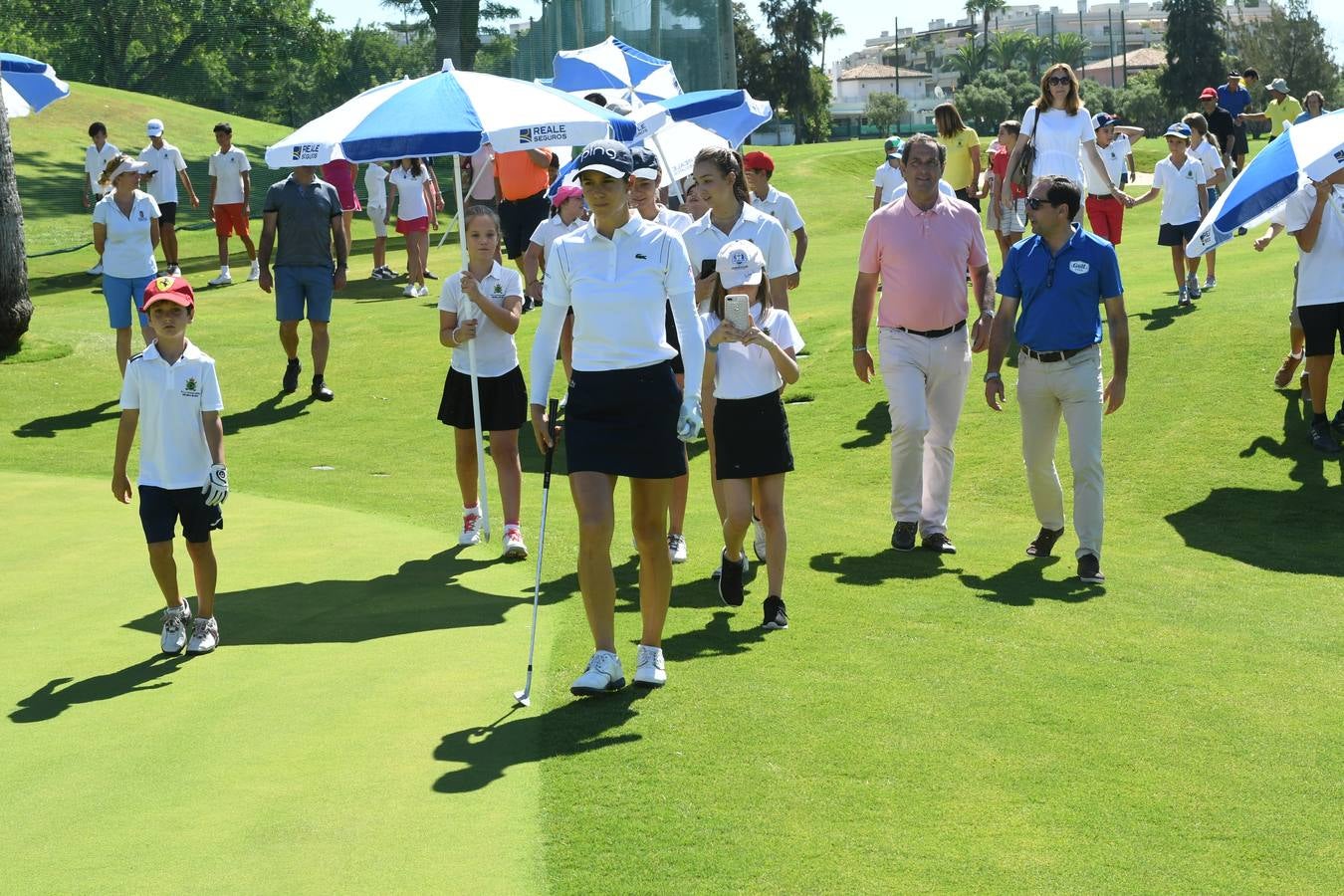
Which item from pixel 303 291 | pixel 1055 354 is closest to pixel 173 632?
pixel 1055 354

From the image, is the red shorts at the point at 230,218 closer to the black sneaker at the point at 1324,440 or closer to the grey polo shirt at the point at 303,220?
the grey polo shirt at the point at 303,220

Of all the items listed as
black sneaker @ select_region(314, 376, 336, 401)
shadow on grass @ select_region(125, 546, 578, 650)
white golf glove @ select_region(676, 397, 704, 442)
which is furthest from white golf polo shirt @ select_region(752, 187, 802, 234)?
black sneaker @ select_region(314, 376, 336, 401)

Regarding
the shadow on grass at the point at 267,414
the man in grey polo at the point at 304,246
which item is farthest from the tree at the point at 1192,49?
the shadow on grass at the point at 267,414

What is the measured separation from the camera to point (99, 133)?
21.4 meters

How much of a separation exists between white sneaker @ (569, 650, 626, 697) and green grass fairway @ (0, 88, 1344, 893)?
6 centimetres

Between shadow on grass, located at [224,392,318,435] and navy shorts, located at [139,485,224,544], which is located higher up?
navy shorts, located at [139,485,224,544]

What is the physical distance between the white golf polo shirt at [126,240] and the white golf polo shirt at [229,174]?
265 inches

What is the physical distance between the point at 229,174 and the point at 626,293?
54.5 feet

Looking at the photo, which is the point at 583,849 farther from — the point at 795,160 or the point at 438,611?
the point at 795,160

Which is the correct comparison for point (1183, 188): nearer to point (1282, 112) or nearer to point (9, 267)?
point (1282, 112)

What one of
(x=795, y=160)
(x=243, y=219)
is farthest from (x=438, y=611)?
(x=795, y=160)

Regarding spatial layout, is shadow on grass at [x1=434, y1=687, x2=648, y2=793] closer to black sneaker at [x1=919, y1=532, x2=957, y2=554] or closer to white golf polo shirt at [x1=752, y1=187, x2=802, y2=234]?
black sneaker at [x1=919, y1=532, x2=957, y2=554]

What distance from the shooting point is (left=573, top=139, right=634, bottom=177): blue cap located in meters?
5.94

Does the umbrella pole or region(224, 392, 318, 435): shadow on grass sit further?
region(224, 392, 318, 435): shadow on grass
